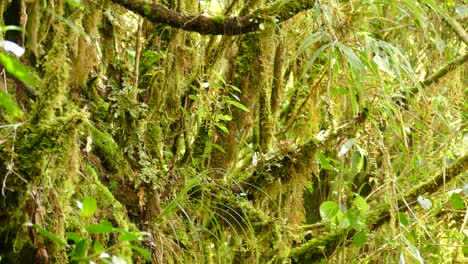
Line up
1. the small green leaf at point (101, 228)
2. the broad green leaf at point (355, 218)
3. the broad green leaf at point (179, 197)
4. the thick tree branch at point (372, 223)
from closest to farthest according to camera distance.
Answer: the small green leaf at point (101, 228)
the broad green leaf at point (179, 197)
the broad green leaf at point (355, 218)
the thick tree branch at point (372, 223)

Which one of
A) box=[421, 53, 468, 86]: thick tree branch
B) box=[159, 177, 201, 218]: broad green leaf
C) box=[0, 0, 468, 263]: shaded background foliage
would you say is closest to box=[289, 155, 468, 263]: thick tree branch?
box=[0, 0, 468, 263]: shaded background foliage

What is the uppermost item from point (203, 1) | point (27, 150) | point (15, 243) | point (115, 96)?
point (203, 1)

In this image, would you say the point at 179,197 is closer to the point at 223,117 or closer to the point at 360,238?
the point at 223,117

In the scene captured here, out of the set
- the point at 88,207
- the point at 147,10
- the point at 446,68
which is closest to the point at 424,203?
the point at 446,68

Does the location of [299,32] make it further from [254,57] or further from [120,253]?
[120,253]

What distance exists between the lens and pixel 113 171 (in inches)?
78.0

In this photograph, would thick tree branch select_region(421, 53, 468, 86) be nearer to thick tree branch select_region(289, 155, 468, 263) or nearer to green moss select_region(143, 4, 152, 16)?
thick tree branch select_region(289, 155, 468, 263)

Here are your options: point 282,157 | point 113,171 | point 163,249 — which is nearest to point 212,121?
point 282,157

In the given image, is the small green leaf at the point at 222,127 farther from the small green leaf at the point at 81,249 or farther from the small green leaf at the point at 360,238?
the small green leaf at the point at 81,249

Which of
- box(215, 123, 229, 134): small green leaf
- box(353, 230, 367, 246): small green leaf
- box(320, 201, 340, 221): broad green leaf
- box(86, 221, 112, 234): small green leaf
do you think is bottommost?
box(353, 230, 367, 246): small green leaf

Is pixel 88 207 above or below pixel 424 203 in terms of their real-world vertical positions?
above

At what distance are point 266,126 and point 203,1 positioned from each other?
1.85ft

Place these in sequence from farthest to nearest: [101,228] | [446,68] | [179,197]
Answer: [446,68] → [179,197] → [101,228]

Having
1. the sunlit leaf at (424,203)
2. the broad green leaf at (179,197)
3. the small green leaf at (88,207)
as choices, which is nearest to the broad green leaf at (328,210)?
the sunlit leaf at (424,203)
